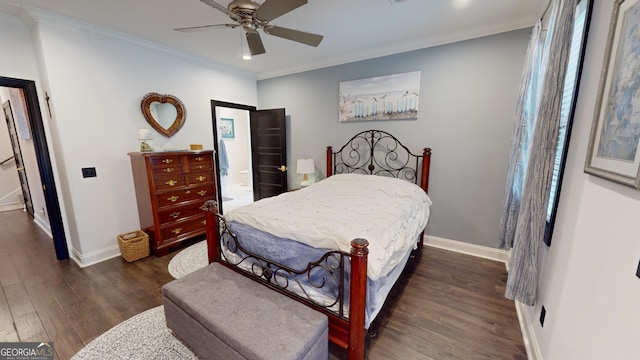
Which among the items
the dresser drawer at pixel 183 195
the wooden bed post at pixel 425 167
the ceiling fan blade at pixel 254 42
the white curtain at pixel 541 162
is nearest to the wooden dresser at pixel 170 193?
the dresser drawer at pixel 183 195

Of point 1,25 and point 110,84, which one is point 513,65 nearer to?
point 110,84

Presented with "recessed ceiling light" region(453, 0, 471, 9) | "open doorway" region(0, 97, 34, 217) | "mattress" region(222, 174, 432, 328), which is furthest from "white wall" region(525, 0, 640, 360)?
"open doorway" region(0, 97, 34, 217)

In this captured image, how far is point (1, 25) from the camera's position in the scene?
2371 millimetres

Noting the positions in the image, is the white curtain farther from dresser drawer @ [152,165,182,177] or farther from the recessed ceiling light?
dresser drawer @ [152,165,182,177]

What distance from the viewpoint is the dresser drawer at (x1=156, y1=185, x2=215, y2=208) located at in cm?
302

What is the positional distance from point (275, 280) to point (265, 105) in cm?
371

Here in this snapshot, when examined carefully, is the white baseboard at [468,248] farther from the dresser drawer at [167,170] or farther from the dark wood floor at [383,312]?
the dresser drawer at [167,170]

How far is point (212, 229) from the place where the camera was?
6.95ft

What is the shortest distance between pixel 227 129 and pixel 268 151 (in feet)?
11.3

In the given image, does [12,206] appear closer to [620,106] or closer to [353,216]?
[353,216]

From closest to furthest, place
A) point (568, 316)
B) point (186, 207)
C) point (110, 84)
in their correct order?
point (568, 316) < point (110, 84) < point (186, 207)

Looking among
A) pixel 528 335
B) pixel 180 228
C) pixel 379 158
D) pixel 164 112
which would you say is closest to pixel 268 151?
pixel 164 112

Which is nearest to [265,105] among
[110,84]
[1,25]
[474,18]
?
[110,84]

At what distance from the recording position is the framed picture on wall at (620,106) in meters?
0.85
